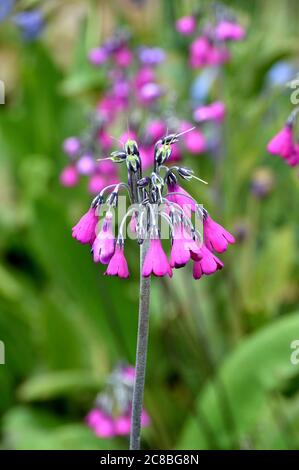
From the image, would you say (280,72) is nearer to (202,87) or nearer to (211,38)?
(202,87)

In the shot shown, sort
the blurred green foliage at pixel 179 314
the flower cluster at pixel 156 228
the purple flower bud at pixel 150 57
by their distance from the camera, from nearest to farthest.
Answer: the flower cluster at pixel 156 228 → the blurred green foliage at pixel 179 314 → the purple flower bud at pixel 150 57

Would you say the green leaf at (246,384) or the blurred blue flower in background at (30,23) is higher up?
the blurred blue flower in background at (30,23)

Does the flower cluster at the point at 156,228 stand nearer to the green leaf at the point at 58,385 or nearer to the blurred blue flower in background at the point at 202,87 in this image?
the green leaf at the point at 58,385

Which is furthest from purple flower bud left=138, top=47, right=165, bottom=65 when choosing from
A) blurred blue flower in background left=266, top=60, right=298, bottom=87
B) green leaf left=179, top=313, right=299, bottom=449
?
green leaf left=179, top=313, right=299, bottom=449

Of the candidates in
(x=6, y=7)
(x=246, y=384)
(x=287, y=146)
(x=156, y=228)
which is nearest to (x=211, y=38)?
(x=287, y=146)

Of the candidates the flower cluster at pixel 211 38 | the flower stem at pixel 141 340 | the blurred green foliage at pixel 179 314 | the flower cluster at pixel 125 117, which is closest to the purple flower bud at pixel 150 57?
the flower cluster at pixel 125 117

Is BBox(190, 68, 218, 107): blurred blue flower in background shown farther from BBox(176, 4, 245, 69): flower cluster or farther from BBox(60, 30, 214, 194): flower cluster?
BBox(176, 4, 245, 69): flower cluster
